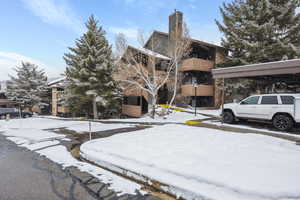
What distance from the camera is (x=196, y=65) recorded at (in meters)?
17.1

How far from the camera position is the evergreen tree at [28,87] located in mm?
26547

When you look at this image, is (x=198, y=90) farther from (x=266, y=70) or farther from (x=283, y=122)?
(x=283, y=122)

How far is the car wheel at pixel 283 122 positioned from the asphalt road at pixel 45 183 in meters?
7.51

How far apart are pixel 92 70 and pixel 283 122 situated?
604 inches

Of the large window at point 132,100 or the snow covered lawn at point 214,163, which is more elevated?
the large window at point 132,100

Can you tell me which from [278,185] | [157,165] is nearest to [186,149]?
[157,165]

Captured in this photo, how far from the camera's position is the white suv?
6553 millimetres

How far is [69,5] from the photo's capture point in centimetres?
1254

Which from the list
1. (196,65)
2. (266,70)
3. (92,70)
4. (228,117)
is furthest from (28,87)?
(266,70)

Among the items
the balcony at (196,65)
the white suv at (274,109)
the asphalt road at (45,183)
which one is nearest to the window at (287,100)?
the white suv at (274,109)

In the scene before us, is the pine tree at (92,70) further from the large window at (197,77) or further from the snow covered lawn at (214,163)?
the snow covered lawn at (214,163)

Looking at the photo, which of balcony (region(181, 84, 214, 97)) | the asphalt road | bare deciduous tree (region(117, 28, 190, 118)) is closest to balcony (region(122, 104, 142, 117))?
bare deciduous tree (region(117, 28, 190, 118))

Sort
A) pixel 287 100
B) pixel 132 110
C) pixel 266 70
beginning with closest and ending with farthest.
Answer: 1. pixel 287 100
2. pixel 266 70
3. pixel 132 110

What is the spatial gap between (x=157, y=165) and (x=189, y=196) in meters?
1.08
